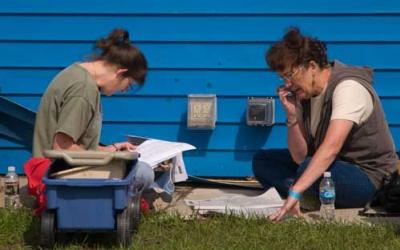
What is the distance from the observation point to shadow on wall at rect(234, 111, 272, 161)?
19.1 feet

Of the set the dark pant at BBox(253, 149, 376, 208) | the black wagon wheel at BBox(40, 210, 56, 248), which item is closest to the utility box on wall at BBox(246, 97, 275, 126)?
the dark pant at BBox(253, 149, 376, 208)

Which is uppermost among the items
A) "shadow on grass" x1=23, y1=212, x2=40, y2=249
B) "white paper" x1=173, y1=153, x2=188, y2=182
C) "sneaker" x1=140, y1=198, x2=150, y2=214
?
"white paper" x1=173, y1=153, x2=188, y2=182

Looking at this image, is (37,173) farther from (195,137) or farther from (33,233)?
(195,137)

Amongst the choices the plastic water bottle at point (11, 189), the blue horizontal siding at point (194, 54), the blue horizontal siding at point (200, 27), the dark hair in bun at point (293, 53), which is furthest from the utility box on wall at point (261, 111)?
the plastic water bottle at point (11, 189)

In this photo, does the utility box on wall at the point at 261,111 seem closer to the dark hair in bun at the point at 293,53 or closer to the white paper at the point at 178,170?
the white paper at the point at 178,170

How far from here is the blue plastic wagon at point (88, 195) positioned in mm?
3885

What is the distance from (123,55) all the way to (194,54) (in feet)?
4.77

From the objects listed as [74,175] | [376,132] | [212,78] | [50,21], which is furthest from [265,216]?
[50,21]

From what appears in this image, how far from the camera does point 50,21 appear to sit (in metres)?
5.79

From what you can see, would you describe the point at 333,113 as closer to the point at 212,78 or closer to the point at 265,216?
the point at 265,216

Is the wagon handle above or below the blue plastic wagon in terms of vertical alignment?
above

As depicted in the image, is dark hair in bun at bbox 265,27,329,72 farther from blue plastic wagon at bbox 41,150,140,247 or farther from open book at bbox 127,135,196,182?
blue plastic wagon at bbox 41,150,140,247

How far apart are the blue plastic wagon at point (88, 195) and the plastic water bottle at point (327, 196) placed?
120 centimetres

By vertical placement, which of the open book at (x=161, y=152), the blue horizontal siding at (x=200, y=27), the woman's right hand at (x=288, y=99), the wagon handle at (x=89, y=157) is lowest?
the open book at (x=161, y=152)
